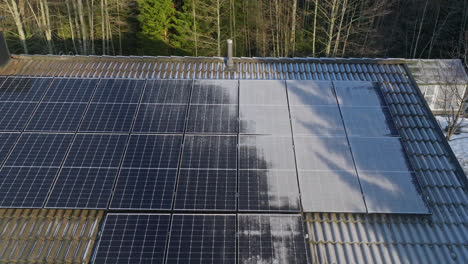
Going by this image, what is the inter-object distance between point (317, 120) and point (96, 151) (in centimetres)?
699

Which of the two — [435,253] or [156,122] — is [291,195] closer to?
[435,253]

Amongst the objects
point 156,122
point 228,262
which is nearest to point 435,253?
point 228,262

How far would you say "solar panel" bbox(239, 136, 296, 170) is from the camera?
9.31 metres

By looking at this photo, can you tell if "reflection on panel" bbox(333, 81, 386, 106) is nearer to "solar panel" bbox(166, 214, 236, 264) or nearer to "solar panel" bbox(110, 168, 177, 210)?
"solar panel" bbox(166, 214, 236, 264)

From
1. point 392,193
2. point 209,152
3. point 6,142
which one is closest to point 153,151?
point 209,152

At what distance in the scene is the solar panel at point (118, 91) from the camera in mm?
11195

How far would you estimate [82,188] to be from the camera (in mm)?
8828

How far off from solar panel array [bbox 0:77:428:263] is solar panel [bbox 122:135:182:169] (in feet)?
0.10

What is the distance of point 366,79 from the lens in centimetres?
1276

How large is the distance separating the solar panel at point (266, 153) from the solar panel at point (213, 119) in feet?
2.34

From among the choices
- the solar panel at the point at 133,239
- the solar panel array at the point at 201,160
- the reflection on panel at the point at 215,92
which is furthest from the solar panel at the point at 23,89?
the solar panel at the point at 133,239

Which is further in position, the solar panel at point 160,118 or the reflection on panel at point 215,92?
the reflection on panel at point 215,92

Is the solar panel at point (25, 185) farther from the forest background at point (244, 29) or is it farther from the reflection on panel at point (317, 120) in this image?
the forest background at point (244, 29)

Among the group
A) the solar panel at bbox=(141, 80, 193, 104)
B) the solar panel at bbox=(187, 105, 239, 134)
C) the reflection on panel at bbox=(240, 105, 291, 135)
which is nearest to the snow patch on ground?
the reflection on panel at bbox=(240, 105, 291, 135)
